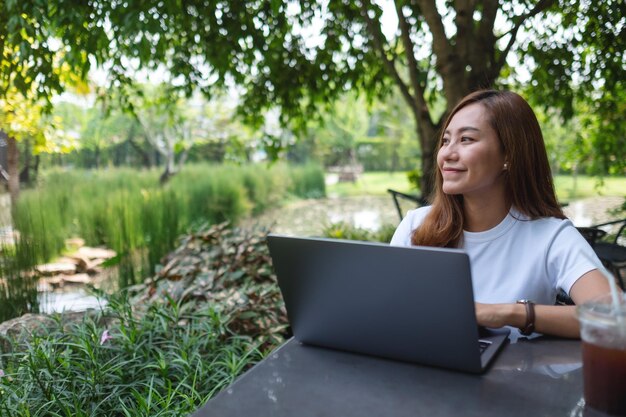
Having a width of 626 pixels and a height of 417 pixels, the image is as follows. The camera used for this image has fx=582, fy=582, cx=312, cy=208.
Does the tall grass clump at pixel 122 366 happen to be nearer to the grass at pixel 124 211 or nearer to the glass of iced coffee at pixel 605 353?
the grass at pixel 124 211

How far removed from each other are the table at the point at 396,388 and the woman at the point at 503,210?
1.08 ft

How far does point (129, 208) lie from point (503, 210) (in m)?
3.89

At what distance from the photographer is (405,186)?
1088 cm

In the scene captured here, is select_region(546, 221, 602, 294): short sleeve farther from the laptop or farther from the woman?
the laptop

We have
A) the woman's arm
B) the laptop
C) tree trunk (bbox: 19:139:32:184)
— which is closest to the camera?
the laptop

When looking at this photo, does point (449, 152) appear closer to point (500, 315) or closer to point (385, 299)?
point (500, 315)

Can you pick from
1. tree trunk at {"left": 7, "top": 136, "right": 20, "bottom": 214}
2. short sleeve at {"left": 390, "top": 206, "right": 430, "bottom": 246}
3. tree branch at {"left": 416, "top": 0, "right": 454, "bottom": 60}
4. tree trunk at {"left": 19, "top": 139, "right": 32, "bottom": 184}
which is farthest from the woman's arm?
tree trunk at {"left": 19, "top": 139, "right": 32, "bottom": 184}

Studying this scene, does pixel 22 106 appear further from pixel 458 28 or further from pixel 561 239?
pixel 561 239

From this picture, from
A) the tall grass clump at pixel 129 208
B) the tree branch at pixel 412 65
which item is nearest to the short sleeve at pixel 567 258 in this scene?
the tree branch at pixel 412 65

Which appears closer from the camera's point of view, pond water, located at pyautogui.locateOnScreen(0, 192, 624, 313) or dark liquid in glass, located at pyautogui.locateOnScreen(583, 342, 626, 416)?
dark liquid in glass, located at pyautogui.locateOnScreen(583, 342, 626, 416)

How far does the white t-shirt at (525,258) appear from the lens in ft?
4.42

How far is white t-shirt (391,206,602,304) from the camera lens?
1.35 meters

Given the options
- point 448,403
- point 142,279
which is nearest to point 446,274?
point 448,403

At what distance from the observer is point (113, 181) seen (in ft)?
18.5
